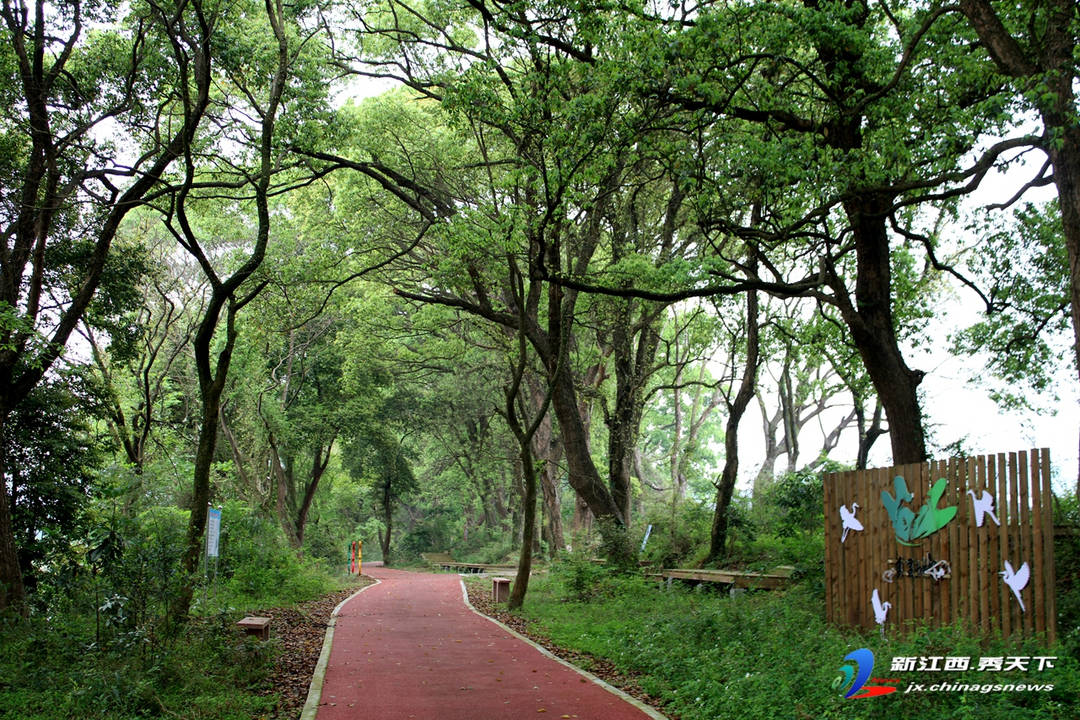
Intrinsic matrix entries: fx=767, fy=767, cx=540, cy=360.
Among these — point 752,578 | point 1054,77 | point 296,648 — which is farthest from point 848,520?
point 296,648

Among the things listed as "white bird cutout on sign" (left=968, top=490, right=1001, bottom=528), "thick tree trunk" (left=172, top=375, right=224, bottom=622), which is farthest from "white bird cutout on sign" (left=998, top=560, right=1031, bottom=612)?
"thick tree trunk" (left=172, top=375, right=224, bottom=622)

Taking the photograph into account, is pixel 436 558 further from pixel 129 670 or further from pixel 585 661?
pixel 129 670

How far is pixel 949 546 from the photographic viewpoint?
26.4 ft

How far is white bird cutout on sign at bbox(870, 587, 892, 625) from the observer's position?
8.81 metres

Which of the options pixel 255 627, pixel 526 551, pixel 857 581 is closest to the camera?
pixel 857 581

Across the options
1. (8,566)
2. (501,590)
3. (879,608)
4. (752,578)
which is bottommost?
(501,590)

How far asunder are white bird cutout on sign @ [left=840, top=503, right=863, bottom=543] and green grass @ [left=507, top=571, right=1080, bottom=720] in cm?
116

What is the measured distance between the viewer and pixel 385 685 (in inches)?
332

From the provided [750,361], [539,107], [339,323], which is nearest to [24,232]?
[539,107]

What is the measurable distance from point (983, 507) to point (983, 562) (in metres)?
0.54

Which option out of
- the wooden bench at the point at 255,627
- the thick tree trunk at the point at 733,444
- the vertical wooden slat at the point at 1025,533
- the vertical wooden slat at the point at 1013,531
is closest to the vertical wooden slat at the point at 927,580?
the vertical wooden slat at the point at 1013,531

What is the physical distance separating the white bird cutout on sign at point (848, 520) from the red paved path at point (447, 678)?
150 inches

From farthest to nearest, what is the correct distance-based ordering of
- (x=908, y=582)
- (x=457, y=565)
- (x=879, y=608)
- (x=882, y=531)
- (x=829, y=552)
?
(x=457, y=565) → (x=829, y=552) → (x=882, y=531) → (x=879, y=608) → (x=908, y=582)

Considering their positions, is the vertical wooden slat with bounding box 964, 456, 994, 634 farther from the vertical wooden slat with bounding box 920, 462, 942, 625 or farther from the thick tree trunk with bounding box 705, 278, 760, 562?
the thick tree trunk with bounding box 705, 278, 760, 562
